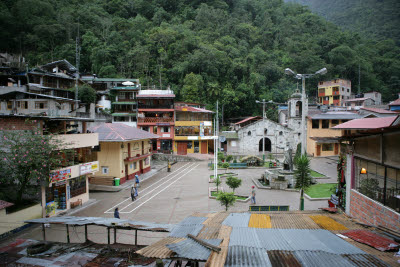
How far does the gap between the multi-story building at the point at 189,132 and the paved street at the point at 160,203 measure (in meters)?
14.8

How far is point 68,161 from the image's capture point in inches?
681

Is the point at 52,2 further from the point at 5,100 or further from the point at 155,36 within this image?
the point at 5,100

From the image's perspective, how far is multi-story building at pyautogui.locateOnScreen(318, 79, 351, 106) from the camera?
54.7 m

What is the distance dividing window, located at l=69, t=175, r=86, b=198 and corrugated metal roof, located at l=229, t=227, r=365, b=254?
14225 millimetres

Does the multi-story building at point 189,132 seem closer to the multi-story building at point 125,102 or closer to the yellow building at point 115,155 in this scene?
the multi-story building at point 125,102

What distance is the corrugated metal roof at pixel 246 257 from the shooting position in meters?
5.00

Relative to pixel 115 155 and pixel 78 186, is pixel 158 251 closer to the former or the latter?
pixel 78 186

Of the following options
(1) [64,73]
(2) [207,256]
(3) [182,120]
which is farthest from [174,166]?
(2) [207,256]

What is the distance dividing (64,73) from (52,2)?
33.0 metres

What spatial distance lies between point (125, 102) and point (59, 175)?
29376 millimetres

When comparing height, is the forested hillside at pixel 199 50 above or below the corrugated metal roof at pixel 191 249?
above

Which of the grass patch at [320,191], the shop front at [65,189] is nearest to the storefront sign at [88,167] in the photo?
the shop front at [65,189]

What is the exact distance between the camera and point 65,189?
16781 millimetres

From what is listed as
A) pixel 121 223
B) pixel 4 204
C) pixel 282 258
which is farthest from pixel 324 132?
pixel 4 204
